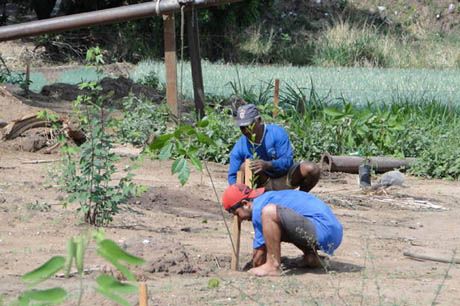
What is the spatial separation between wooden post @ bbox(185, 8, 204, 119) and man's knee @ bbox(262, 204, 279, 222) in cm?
608

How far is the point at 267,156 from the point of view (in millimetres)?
7988

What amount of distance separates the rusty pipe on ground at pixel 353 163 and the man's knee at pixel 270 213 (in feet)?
16.5

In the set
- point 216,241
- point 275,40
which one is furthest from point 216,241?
point 275,40

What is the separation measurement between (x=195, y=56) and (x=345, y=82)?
18.7 feet

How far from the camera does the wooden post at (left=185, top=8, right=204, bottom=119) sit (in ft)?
41.1

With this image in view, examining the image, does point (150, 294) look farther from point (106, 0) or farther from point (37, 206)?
point (106, 0)

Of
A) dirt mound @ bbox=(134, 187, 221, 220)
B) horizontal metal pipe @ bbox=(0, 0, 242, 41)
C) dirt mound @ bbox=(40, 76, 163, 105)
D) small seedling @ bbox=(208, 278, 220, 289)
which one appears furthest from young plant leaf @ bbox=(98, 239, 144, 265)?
dirt mound @ bbox=(40, 76, 163, 105)

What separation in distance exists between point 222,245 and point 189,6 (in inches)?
193

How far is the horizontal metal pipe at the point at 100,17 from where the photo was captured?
11.9 meters

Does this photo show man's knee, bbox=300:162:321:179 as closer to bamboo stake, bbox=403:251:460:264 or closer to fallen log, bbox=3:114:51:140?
bamboo stake, bbox=403:251:460:264

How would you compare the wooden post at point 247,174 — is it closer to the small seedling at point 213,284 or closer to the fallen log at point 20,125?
the small seedling at point 213,284

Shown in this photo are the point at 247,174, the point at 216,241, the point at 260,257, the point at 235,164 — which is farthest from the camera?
the point at 216,241

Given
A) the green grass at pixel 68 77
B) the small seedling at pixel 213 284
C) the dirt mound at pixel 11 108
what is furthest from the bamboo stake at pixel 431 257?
the green grass at pixel 68 77

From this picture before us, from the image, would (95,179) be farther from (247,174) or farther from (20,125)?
(20,125)
